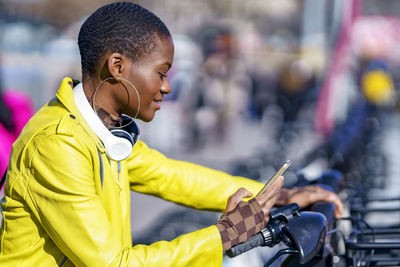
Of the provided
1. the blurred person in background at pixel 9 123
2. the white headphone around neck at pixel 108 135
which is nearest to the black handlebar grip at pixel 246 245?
the white headphone around neck at pixel 108 135

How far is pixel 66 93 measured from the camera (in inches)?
80.4

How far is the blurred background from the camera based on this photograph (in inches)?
271

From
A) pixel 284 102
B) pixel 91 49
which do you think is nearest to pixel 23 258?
pixel 91 49

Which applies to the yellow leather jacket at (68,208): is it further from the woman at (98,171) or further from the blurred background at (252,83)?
the blurred background at (252,83)

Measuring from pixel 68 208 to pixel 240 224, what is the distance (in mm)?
562

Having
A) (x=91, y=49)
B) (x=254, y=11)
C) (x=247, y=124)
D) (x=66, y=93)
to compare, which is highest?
(x=91, y=49)

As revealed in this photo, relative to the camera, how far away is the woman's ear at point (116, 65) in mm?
2061

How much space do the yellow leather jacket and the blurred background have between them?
1.33 m

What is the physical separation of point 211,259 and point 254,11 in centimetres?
2039

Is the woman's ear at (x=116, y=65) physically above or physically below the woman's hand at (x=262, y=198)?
above

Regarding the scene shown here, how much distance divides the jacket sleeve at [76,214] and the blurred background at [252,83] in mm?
1400

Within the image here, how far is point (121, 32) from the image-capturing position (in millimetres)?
2061

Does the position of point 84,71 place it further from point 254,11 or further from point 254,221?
point 254,11

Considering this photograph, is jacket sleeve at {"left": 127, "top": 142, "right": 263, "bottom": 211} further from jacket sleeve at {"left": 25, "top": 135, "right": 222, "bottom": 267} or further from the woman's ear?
jacket sleeve at {"left": 25, "top": 135, "right": 222, "bottom": 267}
